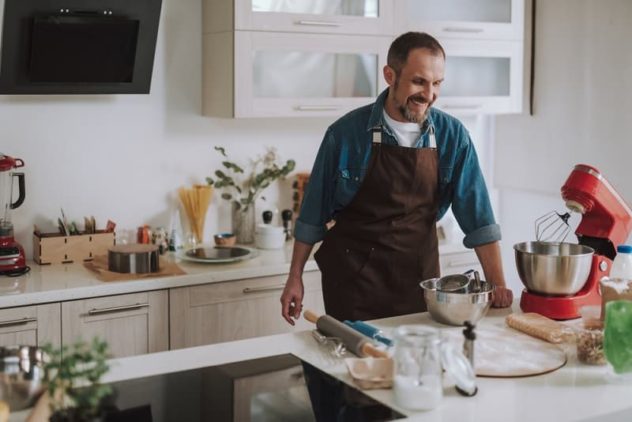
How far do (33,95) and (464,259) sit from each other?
2028 mm

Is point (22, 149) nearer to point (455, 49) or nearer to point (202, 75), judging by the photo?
point (202, 75)

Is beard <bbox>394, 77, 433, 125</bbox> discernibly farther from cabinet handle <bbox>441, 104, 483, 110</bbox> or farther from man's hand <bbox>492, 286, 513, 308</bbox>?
cabinet handle <bbox>441, 104, 483, 110</bbox>

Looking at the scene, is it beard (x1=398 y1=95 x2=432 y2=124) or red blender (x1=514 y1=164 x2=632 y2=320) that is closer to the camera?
red blender (x1=514 y1=164 x2=632 y2=320)

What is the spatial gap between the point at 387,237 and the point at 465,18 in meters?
1.61

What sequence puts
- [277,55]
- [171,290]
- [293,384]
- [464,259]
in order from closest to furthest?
[293,384] → [171,290] → [277,55] → [464,259]

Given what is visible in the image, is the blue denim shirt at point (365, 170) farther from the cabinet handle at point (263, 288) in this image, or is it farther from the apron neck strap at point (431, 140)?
the cabinet handle at point (263, 288)

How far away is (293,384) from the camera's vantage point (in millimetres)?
2139

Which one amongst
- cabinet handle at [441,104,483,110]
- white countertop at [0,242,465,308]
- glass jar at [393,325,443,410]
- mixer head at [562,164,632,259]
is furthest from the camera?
cabinet handle at [441,104,483,110]

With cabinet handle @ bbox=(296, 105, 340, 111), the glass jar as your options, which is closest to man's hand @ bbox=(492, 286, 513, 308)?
the glass jar

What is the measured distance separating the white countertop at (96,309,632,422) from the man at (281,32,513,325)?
64cm

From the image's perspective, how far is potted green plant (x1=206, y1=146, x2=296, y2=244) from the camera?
4117 mm

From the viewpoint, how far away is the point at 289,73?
3.86 metres

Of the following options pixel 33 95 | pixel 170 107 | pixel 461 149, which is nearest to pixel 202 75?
pixel 170 107

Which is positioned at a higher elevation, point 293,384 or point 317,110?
point 317,110
